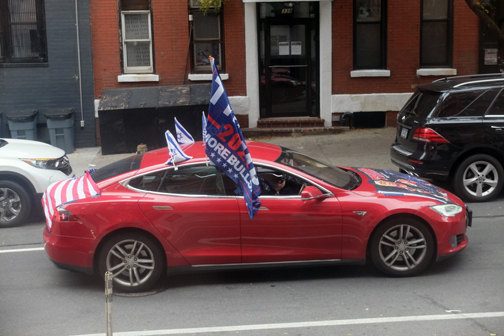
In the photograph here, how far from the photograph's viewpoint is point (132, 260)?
6668mm

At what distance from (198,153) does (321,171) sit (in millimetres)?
1348

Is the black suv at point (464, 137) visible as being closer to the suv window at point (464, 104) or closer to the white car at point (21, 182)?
the suv window at point (464, 104)

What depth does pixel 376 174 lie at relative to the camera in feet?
25.5

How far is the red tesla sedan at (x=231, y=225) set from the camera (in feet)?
21.8

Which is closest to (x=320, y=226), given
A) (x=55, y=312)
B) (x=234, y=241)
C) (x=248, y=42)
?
(x=234, y=241)

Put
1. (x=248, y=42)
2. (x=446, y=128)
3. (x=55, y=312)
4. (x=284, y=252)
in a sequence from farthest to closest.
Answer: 1. (x=248, y=42)
2. (x=446, y=128)
3. (x=284, y=252)
4. (x=55, y=312)

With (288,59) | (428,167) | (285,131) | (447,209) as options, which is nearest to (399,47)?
(288,59)

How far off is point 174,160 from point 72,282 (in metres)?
1.74

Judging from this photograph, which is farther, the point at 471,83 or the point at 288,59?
the point at 288,59

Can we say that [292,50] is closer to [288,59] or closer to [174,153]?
[288,59]

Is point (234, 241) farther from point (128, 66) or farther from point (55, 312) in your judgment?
point (128, 66)

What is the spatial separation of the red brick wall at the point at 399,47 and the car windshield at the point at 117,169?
9.19 meters

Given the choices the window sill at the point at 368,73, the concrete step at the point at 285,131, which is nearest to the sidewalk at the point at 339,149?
the concrete step at the point at 285,131

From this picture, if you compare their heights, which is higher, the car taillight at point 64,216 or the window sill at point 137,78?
the window sill at point 137,78
